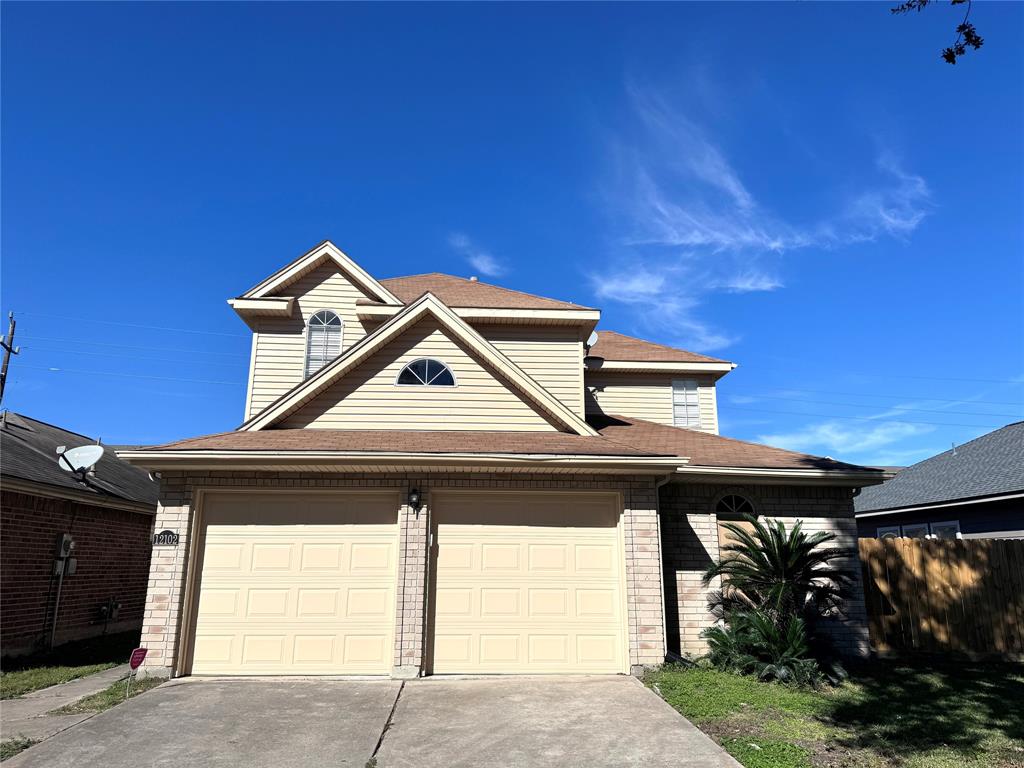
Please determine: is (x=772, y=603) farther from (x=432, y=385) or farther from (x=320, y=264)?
(x=320, y=264)

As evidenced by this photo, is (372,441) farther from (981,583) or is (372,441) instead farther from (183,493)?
(981,583)

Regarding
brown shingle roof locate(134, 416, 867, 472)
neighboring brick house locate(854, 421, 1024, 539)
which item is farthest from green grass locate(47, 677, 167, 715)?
neighboring brick house locate(854, 421, 1024, 539)

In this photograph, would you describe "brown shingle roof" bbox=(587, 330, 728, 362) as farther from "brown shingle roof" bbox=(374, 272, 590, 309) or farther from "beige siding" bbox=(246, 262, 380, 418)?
"beige siding" bbox=(246, 262, 380, 418)

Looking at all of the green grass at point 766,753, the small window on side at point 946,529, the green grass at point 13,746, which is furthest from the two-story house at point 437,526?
the small window on side at point 946,529

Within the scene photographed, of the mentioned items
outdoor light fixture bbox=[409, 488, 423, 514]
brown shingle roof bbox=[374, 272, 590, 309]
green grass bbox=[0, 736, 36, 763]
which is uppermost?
brown shingle roof bbox=[374, 272, 590, 309]

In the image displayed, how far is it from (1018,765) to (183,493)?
9.97m

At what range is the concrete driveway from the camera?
5559 millimetres

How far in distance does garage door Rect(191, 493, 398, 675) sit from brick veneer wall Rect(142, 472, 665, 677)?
262 mm

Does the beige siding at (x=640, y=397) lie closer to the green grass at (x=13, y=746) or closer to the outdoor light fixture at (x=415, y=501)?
the outdoor light fixture at (x=415, y=501)

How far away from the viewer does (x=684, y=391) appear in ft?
51.5

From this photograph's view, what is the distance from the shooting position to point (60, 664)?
10.2m

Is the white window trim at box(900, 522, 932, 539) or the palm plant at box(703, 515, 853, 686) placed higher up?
the white window trim at box(900, 522, 932, 539)

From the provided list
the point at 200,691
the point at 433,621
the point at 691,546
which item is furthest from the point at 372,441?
the point at 691,546

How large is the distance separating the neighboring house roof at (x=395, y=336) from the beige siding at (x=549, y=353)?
87.4 inches
